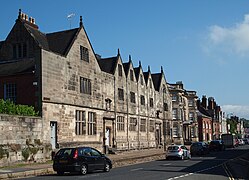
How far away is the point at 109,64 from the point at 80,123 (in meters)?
11.5

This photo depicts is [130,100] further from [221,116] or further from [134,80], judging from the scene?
[221,116]

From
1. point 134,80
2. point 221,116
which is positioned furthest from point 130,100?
point 221,116

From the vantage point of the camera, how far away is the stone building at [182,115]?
66500 millimetres

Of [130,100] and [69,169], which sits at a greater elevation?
[130,100]

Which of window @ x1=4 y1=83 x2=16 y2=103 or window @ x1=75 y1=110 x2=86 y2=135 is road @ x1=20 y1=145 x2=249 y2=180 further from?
window @ x1=4 y1=83 x2=16 y2=103

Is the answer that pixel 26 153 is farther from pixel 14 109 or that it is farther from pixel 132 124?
pixel 132 124

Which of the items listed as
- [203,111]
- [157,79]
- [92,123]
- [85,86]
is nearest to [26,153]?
[85,86]

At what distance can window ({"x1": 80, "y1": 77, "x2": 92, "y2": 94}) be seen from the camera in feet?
113

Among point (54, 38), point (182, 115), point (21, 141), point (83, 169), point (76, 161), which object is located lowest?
point (83, 169)

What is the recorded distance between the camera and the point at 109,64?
142 ft

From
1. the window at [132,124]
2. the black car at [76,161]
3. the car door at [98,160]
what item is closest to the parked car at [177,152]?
the car door at [98,160]

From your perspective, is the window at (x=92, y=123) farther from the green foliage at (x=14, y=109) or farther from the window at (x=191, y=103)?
the window at (x=191, y=103)

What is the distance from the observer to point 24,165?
2444 cm

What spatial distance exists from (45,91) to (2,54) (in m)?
7.83
